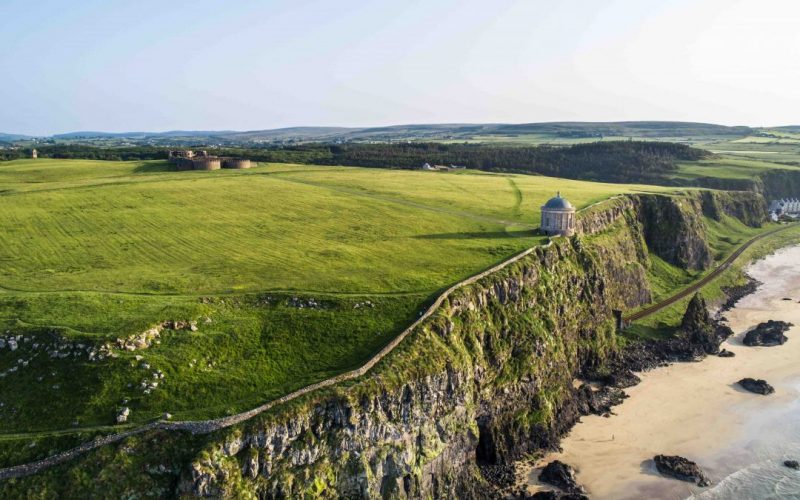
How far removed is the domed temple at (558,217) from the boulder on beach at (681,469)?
131 feet

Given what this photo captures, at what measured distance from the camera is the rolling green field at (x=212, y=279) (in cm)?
5172

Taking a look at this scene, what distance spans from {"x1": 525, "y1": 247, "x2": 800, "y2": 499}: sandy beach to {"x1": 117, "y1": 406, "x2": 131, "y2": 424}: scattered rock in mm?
39175

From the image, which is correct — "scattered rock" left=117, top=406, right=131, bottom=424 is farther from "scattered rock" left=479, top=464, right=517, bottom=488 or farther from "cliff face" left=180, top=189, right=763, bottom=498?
"scattered rock" left=479, top=464, right=517, bottom=488

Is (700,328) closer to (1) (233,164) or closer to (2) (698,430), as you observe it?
(2) (698,430)

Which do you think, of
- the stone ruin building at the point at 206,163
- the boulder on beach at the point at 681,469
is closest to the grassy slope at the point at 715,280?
the boulder on beach at the point at 681,469

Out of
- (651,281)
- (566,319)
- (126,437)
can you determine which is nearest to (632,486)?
(566,319)

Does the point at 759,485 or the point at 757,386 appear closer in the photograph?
the point at 759,485

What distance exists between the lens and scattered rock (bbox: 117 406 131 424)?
4772 centimetres

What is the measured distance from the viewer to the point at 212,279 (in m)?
71.3

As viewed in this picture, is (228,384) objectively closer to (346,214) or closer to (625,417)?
(625,417)

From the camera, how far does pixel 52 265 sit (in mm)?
77125

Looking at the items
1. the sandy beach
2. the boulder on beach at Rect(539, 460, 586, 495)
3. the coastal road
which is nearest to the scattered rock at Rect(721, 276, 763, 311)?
the coastal road

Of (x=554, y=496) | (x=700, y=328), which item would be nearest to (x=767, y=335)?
(x=700, y=328)

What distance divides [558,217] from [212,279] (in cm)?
5342
